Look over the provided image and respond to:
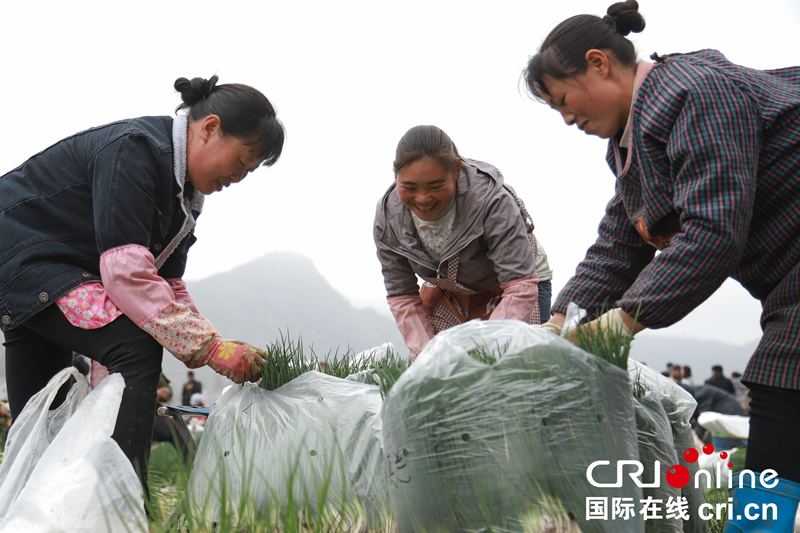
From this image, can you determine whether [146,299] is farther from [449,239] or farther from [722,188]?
[722,188]

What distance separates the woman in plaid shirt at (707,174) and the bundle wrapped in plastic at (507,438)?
0.76ft

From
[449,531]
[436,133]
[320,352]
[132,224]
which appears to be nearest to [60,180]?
[132,224]

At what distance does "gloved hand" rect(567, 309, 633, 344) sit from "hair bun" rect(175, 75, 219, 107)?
1474mm

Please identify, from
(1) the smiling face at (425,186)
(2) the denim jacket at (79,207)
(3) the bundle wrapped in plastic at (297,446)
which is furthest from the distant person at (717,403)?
(2) the denim jacket at (79,207)

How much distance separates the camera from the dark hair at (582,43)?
157 centimetres

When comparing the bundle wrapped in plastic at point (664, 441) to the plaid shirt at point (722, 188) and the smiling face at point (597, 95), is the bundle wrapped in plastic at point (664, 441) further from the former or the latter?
the smiling face at point (597, 95)

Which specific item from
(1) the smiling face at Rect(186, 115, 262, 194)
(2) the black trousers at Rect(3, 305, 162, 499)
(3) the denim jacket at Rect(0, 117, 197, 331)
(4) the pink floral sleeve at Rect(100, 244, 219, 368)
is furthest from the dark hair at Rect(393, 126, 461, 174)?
(2) the black trousers at Rect(3, 305, 162, 499)

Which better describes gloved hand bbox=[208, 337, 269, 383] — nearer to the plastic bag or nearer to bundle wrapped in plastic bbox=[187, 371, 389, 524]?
bundle wrapped in plastic bbox=[187, 371, 389, 524]

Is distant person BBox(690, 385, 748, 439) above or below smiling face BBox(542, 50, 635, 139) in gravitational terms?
below

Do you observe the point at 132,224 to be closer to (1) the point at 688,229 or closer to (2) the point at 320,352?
(2) the point at 320,352

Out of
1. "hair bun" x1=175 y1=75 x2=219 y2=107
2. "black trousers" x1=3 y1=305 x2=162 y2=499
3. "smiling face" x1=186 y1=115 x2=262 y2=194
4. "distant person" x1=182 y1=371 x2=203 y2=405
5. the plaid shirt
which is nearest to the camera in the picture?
the plaid shirt

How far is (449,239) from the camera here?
2.37 metres

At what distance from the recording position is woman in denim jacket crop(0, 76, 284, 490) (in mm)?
1726

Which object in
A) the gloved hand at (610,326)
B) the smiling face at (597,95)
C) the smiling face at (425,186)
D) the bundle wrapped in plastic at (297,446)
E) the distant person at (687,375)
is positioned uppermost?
the smiling face at (597,95)
